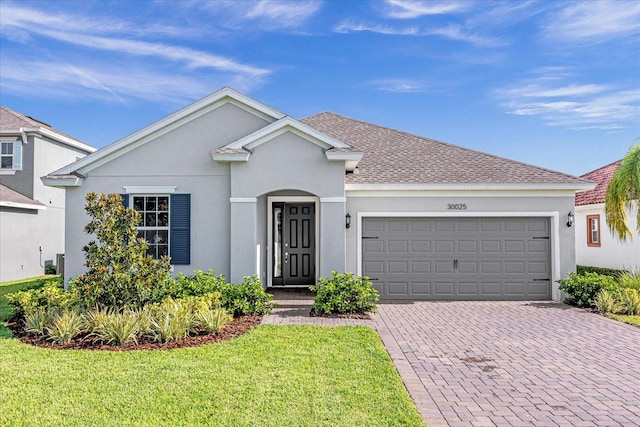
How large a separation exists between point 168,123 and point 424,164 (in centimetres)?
748

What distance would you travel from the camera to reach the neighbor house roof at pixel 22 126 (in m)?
19.4

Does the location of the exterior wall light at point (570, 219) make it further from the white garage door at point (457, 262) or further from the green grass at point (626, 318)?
the green grass at point (626, 318)

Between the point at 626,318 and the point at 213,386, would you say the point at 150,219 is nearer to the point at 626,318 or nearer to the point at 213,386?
the point at 213,386

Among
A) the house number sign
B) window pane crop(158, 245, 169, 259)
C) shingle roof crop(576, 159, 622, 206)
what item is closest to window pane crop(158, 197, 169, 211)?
window pane crop(158, 245, 169, 259)

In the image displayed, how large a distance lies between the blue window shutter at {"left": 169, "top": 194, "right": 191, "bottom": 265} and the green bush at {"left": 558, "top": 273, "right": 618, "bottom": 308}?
33.2 ft

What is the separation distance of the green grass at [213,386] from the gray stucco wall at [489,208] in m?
5.10

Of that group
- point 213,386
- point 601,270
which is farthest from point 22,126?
point 601,270

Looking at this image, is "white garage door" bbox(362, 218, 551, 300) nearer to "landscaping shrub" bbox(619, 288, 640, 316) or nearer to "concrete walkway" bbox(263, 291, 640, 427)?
"concrete walkway" bbox(263, 291, 640, 427)

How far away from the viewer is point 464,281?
495 inches

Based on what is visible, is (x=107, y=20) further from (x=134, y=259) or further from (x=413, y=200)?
(x=413, y=200)

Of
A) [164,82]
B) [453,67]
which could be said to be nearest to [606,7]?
[453,67]

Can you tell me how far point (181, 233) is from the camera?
468 inches

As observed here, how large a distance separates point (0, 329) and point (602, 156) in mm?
23864

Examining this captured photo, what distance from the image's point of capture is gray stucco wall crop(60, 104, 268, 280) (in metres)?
11.9
